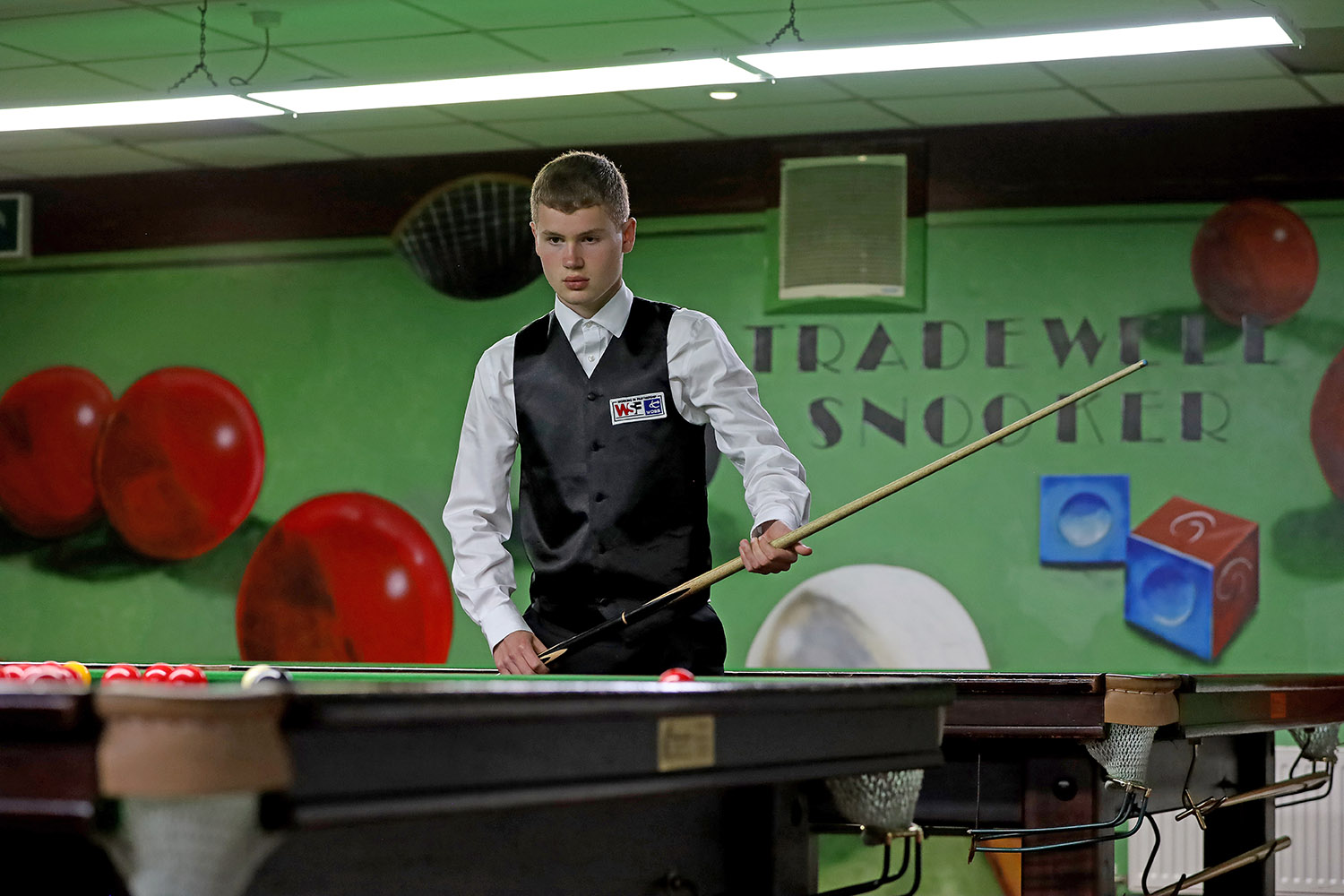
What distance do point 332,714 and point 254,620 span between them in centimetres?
540

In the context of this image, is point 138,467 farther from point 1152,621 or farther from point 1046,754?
point 1046,754

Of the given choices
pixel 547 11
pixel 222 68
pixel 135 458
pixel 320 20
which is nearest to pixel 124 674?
pixel 547 11

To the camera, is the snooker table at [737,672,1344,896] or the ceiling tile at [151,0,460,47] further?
the ceiling tile at [151,0,460,47]

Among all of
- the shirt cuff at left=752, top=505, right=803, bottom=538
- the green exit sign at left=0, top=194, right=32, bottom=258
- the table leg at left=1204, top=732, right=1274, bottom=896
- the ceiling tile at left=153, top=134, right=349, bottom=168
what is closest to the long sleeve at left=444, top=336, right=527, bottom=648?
the shirt cuff at left=752, top=505, right=803, bottom=538

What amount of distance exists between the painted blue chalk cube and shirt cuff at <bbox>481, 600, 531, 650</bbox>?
3140 mm

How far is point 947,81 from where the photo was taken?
5.14 m

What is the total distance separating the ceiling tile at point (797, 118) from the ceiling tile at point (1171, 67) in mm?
693

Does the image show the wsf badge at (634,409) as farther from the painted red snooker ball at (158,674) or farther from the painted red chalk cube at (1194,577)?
the painted red chalk cube at (1194,577)

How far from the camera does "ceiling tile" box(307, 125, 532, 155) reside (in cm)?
587

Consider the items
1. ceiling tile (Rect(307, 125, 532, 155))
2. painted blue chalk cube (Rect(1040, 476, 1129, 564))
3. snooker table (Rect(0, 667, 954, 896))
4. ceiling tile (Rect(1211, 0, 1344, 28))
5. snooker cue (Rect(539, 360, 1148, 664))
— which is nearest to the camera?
snooker table (Rect(0, 667, 954, 896))

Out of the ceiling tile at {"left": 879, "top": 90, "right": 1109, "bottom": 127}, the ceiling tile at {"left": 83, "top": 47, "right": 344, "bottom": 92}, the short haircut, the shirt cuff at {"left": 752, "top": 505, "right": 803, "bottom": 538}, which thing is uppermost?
the ceiling tile at {"left": 83, "top": 47, "right": 344, "bottom": 92}

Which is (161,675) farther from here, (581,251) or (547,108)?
(547,108)

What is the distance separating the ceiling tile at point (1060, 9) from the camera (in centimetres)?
450

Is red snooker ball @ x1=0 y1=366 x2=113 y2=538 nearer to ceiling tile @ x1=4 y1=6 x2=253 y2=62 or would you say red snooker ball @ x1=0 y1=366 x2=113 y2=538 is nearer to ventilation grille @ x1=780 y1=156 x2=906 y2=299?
ceiling tile @ x1=4 y1=6 x2=253 y2=62
